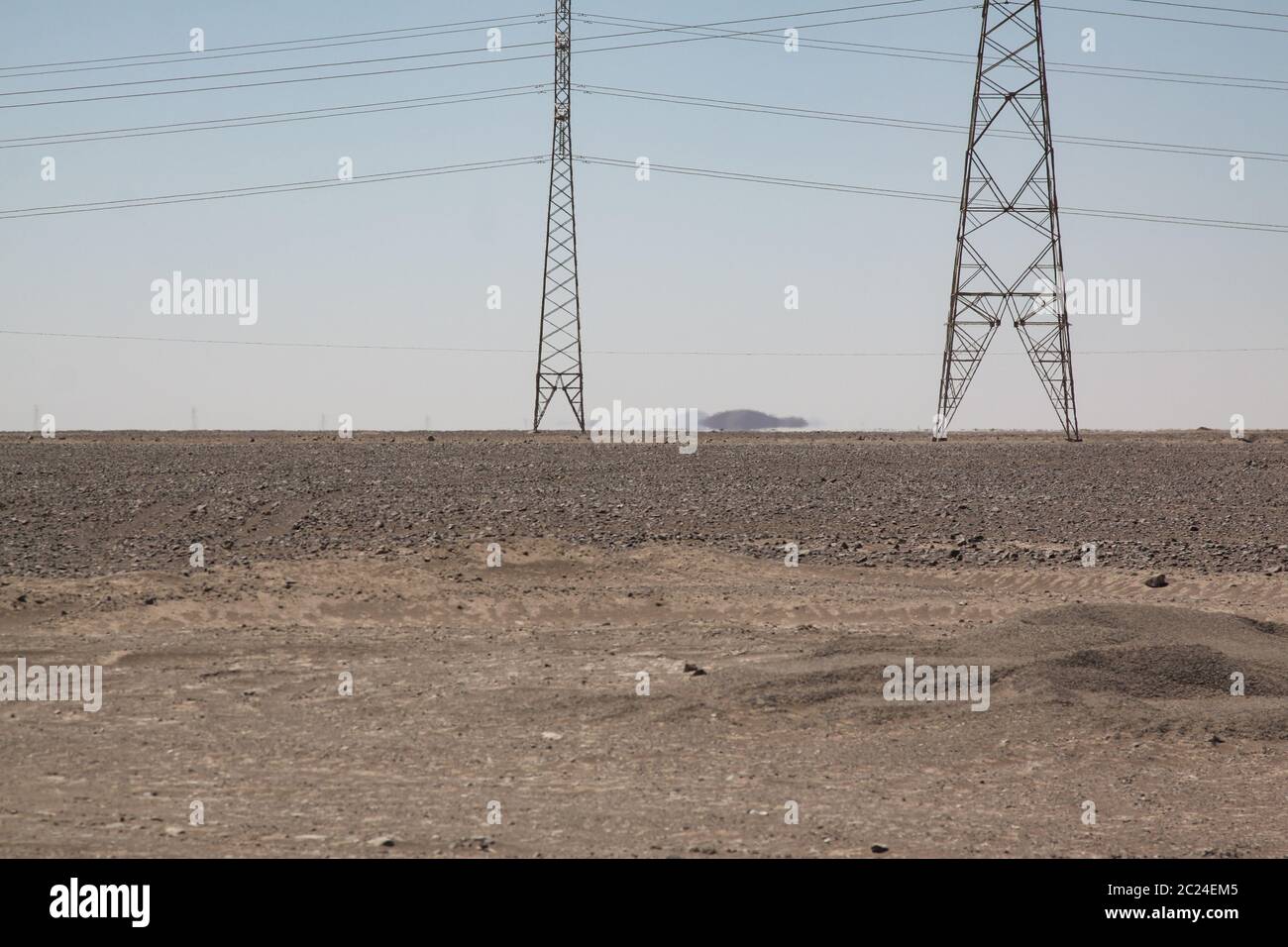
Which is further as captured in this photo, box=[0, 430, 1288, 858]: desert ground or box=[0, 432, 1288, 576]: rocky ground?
box=[0, 432, 1288, 576]: rocky ground

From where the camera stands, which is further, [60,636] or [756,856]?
[60,636]

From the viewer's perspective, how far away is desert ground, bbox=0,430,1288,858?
9258mm

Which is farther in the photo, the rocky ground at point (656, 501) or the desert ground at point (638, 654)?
the rocky ground at point (656, 501)

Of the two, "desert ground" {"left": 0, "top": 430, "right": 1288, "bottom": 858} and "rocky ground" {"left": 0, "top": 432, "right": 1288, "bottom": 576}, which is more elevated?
"rocky ground" {"left": 0, "top": 432, "right": 1288, "bottom": 576}

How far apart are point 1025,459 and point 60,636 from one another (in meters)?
23.6

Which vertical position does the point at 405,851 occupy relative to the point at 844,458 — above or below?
below

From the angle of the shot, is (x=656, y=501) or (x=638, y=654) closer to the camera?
(x=638, y=654)

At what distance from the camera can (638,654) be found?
1567 cm

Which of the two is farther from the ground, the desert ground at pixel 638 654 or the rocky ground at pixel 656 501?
the rocky ground at pixel 656 501

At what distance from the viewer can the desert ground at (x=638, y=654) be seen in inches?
364

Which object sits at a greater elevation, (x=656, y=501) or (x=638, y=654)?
(x=656, y=501)

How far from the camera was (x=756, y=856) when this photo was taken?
8.27 metres
